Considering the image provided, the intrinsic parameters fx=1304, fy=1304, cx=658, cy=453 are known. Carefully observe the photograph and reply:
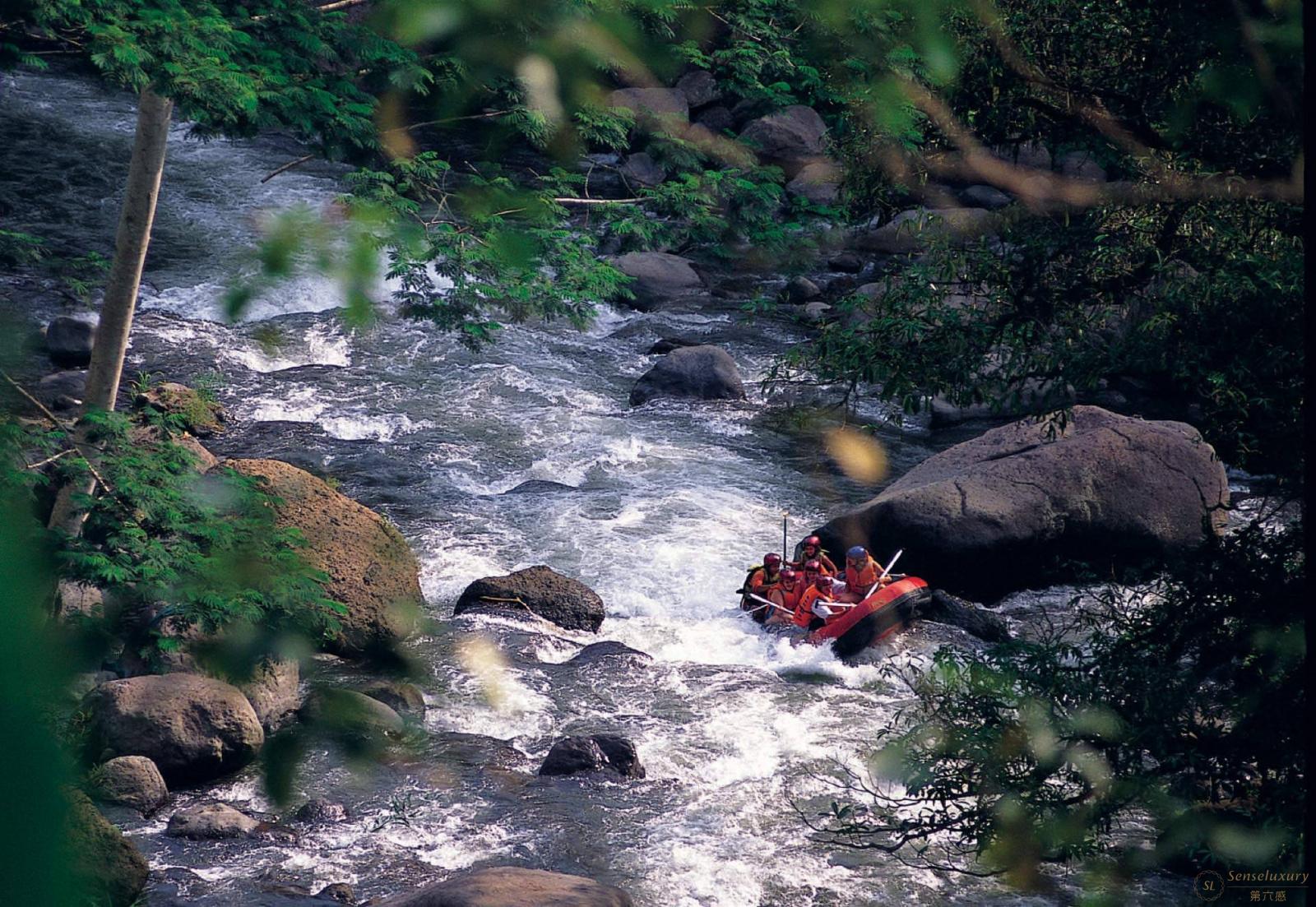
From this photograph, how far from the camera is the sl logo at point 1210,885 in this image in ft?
16.9

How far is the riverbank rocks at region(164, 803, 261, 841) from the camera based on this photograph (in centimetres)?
753

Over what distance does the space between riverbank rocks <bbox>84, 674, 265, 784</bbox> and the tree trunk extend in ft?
8.60

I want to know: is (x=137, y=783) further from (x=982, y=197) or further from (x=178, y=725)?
(x=982, y=197)

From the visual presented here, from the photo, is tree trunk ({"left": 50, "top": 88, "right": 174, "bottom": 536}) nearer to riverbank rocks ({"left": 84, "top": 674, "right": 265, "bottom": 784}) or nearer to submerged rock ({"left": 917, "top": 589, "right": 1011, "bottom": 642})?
riverbank rocks ({"left": 84, "top": 674, "right": 265, "bottom": 784})

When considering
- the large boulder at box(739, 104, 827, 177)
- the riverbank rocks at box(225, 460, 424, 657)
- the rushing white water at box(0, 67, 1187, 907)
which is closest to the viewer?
the rushing white water at box(0, 67, 1187, 907)

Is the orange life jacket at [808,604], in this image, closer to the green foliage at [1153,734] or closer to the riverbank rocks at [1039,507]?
Answer: the riverbank rocks at [1039,507]

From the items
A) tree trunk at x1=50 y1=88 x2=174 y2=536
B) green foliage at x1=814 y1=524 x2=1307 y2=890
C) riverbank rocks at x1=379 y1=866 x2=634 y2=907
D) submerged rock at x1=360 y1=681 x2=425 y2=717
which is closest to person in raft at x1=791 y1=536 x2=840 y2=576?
submerged rock at x1=360 y1=681 x2=425 y2=717

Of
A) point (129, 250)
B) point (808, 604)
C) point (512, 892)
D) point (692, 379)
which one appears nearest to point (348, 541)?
point (808, 604)

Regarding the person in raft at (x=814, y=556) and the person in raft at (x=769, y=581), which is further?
the person in raft at (x=814, y=556)

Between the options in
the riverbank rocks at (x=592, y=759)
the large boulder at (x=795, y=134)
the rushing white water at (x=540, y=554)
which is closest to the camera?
the rushing white water at (x=540, y=554)

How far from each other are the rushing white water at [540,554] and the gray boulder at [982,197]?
2812mm

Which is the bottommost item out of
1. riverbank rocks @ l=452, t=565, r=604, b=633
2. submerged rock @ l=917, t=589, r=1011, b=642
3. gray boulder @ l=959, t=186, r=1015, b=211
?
riverbank rocks @ l=452, t=565, r=604, b=633

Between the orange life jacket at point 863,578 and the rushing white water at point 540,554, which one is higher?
the orange life jacket at point 863,578

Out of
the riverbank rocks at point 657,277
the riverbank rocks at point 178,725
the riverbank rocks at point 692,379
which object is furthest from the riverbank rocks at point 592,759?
the riverbank rocks at point 657,277
